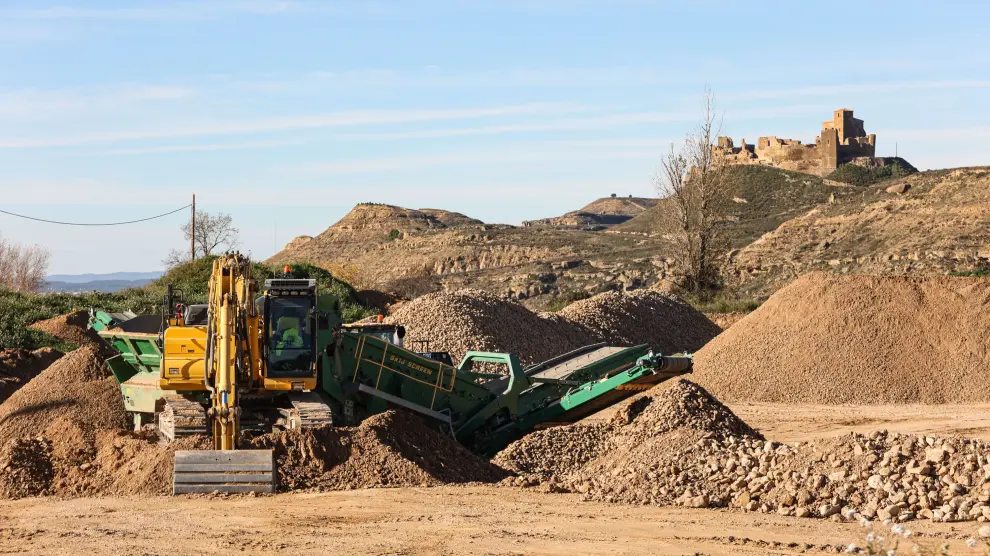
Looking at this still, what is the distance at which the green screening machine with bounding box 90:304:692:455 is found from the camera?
13891mm

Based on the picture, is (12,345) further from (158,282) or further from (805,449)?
(805,449)

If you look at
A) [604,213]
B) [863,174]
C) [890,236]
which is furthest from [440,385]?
[604,213]

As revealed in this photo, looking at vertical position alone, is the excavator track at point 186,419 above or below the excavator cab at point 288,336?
below

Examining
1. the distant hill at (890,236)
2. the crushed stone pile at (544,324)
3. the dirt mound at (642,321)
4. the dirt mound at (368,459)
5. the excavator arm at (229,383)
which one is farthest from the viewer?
the distant hill at (890,236)

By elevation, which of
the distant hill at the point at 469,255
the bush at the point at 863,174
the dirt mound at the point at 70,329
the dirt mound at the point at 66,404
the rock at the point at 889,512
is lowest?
the rock at the point at 889,512

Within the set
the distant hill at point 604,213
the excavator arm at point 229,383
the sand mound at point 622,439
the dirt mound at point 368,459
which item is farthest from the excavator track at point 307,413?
the distant hill at point 604,213

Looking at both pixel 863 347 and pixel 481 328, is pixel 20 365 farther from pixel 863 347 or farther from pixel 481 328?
pixel 863 347

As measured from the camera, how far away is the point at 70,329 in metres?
27.4

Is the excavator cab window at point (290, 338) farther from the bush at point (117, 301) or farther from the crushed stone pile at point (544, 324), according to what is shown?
the crushed stone pile at point (544, 324)

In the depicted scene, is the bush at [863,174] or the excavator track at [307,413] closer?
the excavator track at [307,413]

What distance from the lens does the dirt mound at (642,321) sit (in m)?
31.3

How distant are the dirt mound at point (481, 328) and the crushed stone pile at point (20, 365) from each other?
785 centimetres

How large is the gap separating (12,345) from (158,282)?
14.9 metres

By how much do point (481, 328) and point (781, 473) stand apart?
16174 mm
